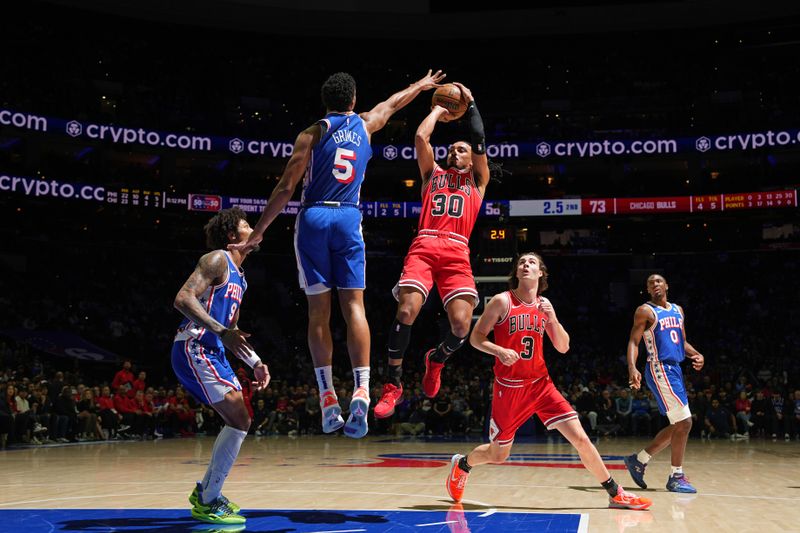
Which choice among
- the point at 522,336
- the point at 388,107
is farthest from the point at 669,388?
the point at 388,107

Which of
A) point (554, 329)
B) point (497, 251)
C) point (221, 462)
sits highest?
point (497, 251)

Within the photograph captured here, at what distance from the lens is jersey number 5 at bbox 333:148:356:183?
6.10m

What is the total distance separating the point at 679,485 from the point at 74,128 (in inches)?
931

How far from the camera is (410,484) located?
951cm

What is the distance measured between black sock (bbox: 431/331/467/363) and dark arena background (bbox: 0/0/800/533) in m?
9.91

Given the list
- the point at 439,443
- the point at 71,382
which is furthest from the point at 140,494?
the point at 71,382

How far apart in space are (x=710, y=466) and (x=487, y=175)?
7193 millimetres

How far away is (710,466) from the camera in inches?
479

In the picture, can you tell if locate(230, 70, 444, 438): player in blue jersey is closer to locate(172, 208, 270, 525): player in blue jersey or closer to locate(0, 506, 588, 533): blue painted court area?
locate(172, 208, 270, 525): player in blue jersey

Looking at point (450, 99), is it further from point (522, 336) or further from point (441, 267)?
point (522, 336)

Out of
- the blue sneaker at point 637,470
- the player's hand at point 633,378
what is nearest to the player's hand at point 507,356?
the player's hand at point 633,378

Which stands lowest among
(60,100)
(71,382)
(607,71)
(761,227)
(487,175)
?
→ (71,382)

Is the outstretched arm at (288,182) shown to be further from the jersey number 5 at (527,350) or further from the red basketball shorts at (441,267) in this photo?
the jersey number 5 at (527,350)

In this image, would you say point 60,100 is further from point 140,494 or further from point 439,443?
point 140,494
